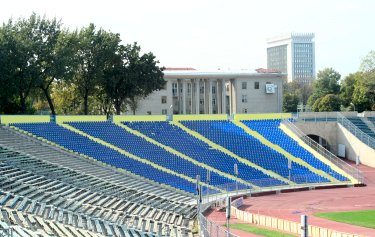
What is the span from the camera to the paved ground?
114 feet

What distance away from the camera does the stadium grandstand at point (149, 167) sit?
2419 cm

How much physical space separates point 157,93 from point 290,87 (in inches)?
3390

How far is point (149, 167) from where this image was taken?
43250 millimetres

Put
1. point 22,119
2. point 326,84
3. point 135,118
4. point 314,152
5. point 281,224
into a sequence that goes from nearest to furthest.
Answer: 1. point 281,224
2. point 22,119
3. point 135,118
4. point 314,152
5. point 326,84

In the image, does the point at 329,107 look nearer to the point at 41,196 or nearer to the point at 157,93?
the point at 157,93

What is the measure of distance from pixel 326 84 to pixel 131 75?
57.4m

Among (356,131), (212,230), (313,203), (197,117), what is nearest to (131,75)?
(197,117)

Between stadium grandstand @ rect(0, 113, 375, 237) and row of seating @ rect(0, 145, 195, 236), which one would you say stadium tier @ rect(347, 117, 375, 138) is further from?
row of seating @ rect(0, 145, 195, 236)

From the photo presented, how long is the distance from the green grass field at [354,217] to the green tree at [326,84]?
7423 centimetres

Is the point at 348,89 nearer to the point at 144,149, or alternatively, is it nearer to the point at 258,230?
the point at 144,149


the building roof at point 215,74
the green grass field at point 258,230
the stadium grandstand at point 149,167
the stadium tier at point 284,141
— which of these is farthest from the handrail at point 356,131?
the green grass field at point 258,230

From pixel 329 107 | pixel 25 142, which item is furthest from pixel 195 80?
pixel 25 142

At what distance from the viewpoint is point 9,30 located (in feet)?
175

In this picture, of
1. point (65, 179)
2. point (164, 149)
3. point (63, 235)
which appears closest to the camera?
point (63, 235)
